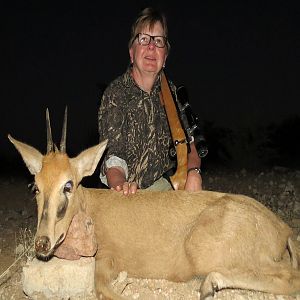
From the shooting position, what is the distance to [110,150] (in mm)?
6598

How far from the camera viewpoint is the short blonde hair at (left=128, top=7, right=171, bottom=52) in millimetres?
6805

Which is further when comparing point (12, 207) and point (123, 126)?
point (12, 207)

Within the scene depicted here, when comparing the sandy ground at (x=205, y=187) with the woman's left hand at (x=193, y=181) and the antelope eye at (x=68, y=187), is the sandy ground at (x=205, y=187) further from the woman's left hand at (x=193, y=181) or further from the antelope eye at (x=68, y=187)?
the woman's left hand at (x=193, y=181)

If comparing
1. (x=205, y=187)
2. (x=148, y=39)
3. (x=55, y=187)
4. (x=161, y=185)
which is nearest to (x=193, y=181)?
(x=161, y=185)

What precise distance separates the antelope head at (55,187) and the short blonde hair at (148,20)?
2260mm

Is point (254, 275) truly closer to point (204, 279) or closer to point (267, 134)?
point (204, 279)

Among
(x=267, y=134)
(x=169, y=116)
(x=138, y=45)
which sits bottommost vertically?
(x=267, y=134)

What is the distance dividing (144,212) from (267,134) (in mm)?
12334

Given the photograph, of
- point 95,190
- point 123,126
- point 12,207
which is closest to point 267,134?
point 12,207

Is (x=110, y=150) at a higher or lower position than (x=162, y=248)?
higher

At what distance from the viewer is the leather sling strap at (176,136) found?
21.3 feet

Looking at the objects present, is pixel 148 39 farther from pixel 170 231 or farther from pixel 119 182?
pixel 170 231

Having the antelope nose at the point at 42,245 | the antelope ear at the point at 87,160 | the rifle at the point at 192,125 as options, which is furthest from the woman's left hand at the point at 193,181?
the antelope nose at the point at 42,245

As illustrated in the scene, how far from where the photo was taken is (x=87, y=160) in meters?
5.21
